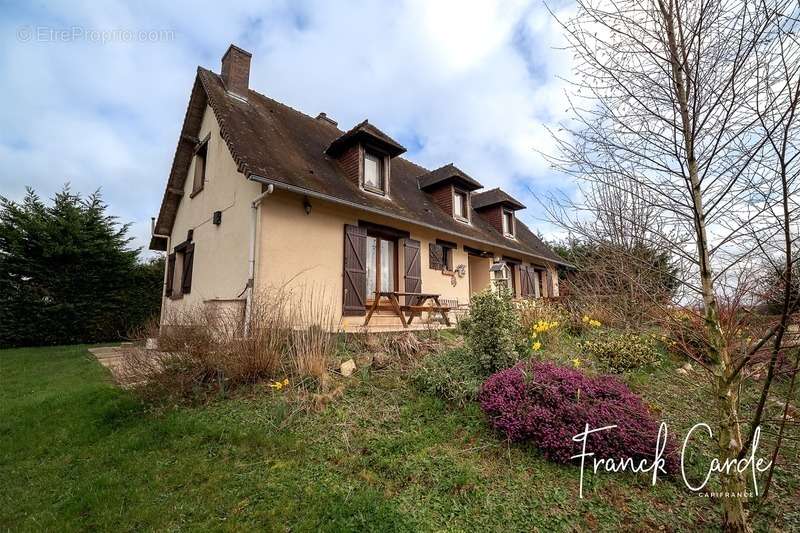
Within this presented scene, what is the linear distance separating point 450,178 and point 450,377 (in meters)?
8.37

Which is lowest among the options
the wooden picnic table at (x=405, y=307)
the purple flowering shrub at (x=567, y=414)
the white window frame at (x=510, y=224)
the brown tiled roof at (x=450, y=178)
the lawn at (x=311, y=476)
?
the lawn at (x=311, y=476)

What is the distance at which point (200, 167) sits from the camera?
390 inches

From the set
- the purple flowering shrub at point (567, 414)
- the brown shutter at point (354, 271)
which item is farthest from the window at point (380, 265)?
the purple flowering shrub at point (567, 414)

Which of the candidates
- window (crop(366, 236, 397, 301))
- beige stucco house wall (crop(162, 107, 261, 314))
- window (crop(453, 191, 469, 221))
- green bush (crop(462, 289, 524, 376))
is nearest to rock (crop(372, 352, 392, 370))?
green bush (crop(462, 289, 524, 376))

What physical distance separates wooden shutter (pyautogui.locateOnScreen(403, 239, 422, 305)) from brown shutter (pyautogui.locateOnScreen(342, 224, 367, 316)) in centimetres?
130

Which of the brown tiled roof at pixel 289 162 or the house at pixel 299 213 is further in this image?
the brown tiled roof at pixel 289 162

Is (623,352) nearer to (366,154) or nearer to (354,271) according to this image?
(354,271)

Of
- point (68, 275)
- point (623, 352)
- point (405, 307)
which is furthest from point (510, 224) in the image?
point (68, 275)

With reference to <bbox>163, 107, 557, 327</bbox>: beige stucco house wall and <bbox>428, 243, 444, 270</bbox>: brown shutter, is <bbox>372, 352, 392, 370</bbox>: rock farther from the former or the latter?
<bbox>428, 243, 444, 270</bbox>: brown shutter

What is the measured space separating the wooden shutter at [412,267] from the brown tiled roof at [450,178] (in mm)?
3061

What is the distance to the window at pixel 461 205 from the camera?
11.8m

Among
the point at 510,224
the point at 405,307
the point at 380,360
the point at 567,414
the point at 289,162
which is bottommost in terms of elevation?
the point at 567,414

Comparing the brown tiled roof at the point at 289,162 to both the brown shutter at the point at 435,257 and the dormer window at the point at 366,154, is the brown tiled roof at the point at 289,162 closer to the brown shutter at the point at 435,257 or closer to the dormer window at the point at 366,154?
the dormer window at the point at 366,154

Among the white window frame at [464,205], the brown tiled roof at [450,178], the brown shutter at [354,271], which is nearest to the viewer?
the brown shutter at [354,271]
